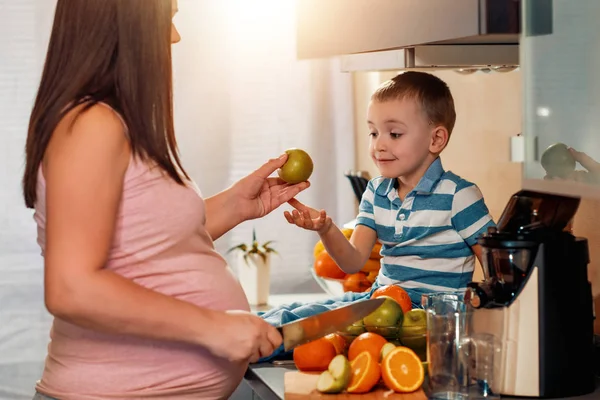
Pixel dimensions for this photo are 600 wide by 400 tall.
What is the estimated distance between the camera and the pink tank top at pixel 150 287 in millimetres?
1286

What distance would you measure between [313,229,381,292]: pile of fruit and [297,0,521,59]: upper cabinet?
1.83 ft

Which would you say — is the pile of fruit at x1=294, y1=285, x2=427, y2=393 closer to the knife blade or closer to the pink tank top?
the knife blade

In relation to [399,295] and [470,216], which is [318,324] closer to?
[399,295]

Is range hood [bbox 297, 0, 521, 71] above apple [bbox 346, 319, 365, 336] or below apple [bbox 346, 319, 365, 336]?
above

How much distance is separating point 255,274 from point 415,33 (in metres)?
1.58

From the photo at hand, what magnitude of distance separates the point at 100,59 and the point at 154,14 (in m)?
0.10

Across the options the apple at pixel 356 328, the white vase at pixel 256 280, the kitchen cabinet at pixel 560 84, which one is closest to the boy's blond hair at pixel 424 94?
the apple at pixel 356 328

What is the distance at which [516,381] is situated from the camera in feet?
4.71

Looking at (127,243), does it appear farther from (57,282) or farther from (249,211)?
(249,211)

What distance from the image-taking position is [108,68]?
1.28m

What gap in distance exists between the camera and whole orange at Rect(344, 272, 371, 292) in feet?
7.67

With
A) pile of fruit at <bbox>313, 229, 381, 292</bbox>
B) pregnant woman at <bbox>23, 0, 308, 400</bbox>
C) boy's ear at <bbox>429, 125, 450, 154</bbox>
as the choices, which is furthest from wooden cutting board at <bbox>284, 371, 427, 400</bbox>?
pile of fruit at <bbox>313, 229, 381, 292</bbox>

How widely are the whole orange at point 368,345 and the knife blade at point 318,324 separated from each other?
0.09 m

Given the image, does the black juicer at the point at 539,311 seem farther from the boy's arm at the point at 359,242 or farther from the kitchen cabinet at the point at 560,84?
the boy's arm at the point at 359,242
